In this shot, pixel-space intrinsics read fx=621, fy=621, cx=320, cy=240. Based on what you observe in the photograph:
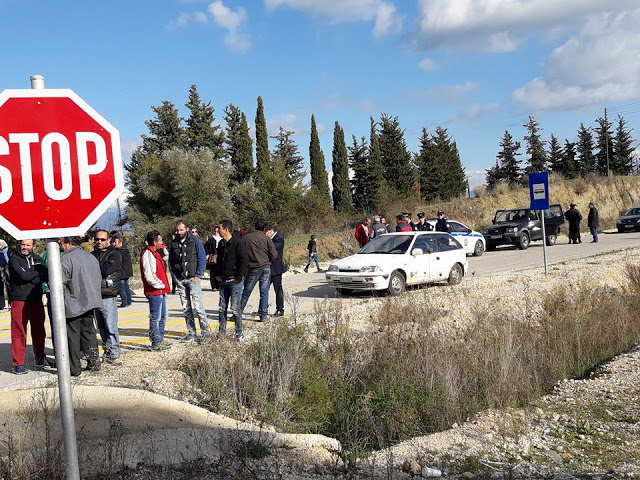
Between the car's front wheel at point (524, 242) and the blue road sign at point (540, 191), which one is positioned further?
the car's front wheel at point (524, 242)

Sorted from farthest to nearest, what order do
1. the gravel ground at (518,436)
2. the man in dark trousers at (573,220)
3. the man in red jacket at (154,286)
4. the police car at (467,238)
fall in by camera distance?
1. the man in dark trousers at (573,220)
2. the police car at (467,238)
3. the man in red jacket at (154,286)
4. the gravel ground at (518,436)

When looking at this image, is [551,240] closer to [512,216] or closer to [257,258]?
[512,216]

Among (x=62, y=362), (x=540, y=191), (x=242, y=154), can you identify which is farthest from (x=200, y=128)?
(x=62, y=362)

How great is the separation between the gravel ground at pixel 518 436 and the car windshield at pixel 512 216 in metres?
21.5

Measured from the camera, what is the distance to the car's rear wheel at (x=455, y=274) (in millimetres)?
16750

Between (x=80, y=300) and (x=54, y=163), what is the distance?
5.65m

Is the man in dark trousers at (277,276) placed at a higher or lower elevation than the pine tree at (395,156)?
lower

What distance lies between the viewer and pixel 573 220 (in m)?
29.1

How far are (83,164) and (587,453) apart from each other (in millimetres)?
5437

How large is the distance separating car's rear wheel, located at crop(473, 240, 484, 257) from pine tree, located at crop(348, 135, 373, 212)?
3274 cm

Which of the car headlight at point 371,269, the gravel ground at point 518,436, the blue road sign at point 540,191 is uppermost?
the blue road sign at point 540,191

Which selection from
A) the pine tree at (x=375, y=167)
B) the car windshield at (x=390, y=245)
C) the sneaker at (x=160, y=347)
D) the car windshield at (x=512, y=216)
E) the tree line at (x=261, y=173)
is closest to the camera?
the sneaker at (x=160, y=347)

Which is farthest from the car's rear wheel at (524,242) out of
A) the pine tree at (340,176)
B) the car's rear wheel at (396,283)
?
the pine tree at (340,176)

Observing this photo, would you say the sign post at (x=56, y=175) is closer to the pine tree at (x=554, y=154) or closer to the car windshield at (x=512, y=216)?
the car windshield at (x=512, y=216)
